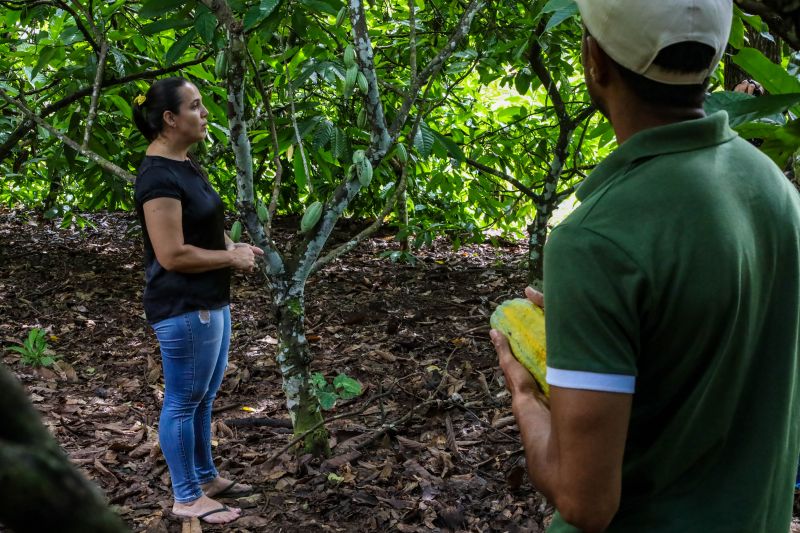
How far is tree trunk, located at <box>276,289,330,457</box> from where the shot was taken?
10.0 ft

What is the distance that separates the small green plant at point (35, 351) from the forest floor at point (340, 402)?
5 centimetres

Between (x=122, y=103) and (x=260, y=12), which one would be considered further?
(x=122, y=103)

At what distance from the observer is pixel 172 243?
2680 mm

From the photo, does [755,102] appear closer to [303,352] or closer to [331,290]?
[303,352]

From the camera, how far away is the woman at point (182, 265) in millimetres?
2703

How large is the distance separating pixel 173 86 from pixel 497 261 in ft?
12.8

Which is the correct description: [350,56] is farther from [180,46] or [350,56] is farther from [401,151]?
[180,46]

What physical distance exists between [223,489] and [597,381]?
2.52 meters

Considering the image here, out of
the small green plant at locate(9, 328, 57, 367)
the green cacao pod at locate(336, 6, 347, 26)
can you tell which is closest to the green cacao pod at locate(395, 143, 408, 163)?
the green cacao pod at locate(336, 6, 347, 26)

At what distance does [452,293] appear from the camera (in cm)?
553

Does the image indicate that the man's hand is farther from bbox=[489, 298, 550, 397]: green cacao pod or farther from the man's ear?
the man's ear

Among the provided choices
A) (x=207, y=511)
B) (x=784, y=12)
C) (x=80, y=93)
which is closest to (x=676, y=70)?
(x=784, y=12)

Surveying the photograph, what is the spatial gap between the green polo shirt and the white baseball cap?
0.08 m

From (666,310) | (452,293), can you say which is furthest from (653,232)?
(452,293)
